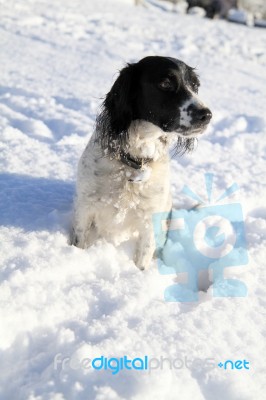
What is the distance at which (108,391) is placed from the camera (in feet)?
5.46

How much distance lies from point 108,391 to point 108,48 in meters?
6.76

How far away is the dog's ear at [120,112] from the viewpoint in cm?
248

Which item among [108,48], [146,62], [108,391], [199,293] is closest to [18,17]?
[108,48]

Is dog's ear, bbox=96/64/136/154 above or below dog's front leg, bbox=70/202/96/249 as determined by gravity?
above

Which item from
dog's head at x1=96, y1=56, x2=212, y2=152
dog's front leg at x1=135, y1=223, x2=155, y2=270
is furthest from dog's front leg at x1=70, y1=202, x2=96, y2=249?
dog's head at x1=96, y1=56, x2=212, y2=152

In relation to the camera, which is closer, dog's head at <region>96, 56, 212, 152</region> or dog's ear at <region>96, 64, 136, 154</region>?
dog's head at <region>96, 56, 212, 152</region>

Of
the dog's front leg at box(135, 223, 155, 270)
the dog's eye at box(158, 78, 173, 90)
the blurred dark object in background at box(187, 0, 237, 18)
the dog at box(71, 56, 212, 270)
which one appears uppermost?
the blurred dark object in background at box(187, 0, 237, 18)

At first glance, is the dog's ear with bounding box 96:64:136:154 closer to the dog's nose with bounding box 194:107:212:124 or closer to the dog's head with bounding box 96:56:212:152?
the dog's head with bounding box 96:56:212:152

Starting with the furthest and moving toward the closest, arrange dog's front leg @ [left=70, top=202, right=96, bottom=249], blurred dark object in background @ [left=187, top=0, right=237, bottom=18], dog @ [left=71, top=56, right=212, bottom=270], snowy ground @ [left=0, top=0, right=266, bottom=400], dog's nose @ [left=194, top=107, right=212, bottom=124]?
1. blurred dark object in background @ [left=187, top=0, right=237, bottom=18]
2. dog's front leg @ [left=70, top=202, right=96, bottom=249]
3. dog @ [left=71, top=56, right=212, bottom=270]
4. dog's nose @ [left=194, top=107, right=212, bottom=124]
5. snowy ground @ [left=0, top=0, right=266, bottom=400]

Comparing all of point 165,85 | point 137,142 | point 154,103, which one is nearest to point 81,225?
point 137,142

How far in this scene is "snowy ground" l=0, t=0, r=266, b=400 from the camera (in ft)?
5.85

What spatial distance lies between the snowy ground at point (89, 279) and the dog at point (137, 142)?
0.26m

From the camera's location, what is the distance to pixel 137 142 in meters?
2.53

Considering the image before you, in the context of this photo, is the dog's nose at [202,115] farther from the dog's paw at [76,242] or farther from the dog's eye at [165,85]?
the dog's paw at [76,242]
